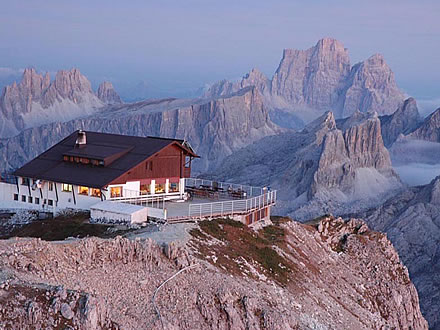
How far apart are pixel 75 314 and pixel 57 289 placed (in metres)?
1.29

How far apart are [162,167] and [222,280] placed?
68.2 feet

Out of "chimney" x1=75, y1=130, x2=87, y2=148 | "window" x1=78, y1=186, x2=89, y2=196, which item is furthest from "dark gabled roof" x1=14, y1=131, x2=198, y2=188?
"window" x1=78, y1=186, x2=89, y2=196

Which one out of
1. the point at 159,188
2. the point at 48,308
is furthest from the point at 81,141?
the point at 48,308

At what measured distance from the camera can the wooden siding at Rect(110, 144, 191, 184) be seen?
54888 mm

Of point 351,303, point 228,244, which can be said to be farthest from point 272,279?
point 351,303

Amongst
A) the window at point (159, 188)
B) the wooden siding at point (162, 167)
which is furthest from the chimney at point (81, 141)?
the window at point (159, 188)

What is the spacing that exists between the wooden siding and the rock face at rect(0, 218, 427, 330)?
7.59 m

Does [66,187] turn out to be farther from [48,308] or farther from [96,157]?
[48,308]

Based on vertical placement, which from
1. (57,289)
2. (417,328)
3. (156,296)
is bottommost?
(417,328)

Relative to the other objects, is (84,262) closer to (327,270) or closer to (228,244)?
(228,244)

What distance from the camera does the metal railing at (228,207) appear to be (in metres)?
52.3

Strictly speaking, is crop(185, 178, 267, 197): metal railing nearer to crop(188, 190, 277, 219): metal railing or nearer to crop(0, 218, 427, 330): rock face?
crop(188, 190, 277, 219): metal railing

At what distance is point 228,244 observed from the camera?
4591cm

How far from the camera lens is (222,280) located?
37.9 m
